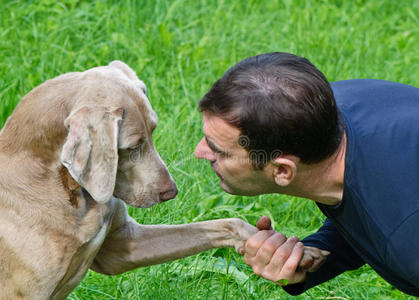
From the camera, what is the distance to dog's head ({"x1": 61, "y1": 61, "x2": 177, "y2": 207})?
2.82 meters

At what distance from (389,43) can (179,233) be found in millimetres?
3779

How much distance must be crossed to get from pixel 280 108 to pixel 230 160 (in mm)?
349

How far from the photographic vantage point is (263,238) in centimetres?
316

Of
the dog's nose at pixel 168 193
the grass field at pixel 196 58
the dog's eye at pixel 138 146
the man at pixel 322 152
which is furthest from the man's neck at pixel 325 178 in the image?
the grass field at pixel 196 58

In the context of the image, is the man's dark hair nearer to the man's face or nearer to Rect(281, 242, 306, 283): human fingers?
the man's face

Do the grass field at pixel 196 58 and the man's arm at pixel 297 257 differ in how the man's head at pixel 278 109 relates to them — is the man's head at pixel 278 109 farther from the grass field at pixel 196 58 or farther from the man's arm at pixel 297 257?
the grass field at pixel 196 58

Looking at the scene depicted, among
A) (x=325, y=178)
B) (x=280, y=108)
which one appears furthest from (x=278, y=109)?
(x=325, y=178)

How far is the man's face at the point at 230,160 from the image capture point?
9.75ft

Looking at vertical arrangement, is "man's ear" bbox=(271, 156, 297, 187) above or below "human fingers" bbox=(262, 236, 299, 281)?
above

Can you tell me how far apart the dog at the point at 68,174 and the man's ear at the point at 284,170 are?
1.62 feet

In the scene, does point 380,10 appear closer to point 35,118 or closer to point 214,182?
point 214,182

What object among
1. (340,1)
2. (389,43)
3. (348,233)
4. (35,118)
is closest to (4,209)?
(35,118)

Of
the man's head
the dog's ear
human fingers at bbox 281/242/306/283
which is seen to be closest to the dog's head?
the dog's ear

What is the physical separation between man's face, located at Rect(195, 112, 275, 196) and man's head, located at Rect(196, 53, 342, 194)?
23 mm
